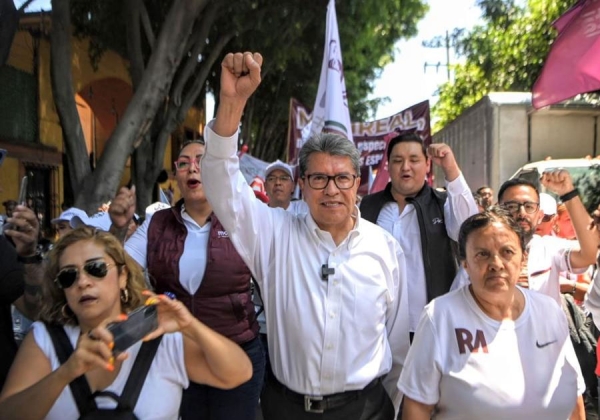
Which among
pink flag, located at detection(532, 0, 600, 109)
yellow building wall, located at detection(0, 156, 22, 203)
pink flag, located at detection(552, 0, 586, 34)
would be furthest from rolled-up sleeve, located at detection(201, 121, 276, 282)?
yellow building wall, located at detection(0, 156, 22, 203)

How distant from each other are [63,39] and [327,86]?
349 centimetres

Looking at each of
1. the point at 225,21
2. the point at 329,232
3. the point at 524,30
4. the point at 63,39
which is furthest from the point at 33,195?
the point at 524,30

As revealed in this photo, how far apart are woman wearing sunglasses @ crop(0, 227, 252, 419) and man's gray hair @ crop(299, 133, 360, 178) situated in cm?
80

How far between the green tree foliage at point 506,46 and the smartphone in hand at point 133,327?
11.9 meters

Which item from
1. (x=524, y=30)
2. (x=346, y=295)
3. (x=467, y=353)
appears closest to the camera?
(x=467, y=353)

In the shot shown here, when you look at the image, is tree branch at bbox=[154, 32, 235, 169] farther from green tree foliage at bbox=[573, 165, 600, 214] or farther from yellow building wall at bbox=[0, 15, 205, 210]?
green tree foliage at bbox=[573, 165, 600, 214]

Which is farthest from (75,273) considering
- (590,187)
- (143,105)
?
(590,187)

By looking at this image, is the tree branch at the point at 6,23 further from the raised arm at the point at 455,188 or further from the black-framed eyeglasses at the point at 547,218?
the black-framed eyeglasses at the point at 547,218

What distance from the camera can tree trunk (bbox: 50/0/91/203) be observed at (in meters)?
7.35

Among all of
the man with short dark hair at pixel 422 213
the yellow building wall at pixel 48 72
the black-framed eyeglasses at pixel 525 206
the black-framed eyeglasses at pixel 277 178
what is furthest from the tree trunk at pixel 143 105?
the black-framed eyeglasses at pixel 525 206

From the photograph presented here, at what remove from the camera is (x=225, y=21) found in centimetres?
1014

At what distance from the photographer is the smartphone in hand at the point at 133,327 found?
1596mm

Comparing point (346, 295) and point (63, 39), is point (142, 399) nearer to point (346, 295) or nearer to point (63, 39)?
point (346, 295)

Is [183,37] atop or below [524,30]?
below
